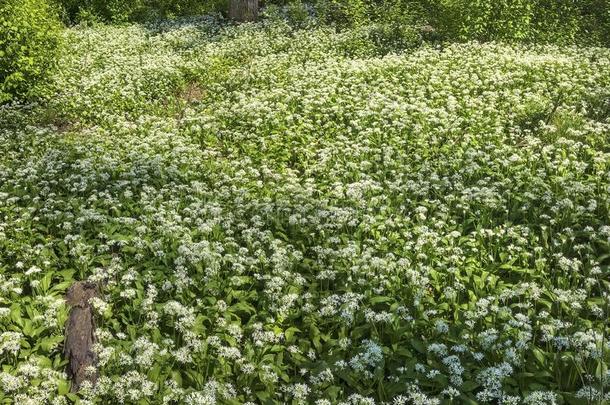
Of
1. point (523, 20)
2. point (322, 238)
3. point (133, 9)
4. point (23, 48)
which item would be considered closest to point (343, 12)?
point (523, 20)

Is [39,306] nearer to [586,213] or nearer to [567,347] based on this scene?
[567,347]

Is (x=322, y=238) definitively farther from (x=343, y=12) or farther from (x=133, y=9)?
(x=133, y=9)

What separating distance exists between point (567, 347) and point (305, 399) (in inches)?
88.6

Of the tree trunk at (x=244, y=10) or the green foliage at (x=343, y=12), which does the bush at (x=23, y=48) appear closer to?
the tree trunk at (x=244, y=10)

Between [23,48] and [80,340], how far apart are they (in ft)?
29.8

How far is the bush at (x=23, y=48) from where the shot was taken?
1138 cm

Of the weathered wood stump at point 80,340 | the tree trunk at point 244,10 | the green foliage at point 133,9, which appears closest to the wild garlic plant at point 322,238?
the weathered wood stump at point 80,340

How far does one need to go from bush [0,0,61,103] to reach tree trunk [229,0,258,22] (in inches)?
341

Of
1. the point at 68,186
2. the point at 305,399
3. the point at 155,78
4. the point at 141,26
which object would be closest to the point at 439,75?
the point at 155,78

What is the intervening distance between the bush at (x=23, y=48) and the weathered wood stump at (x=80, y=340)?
7.94 meters

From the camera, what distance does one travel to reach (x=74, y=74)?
13.9 m

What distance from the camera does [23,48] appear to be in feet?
37.7

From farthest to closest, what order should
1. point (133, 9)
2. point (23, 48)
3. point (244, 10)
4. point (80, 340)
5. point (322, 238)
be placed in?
point (133, 9), point (244, 10), point (23, 48), point (322, 238), point (80, 340)

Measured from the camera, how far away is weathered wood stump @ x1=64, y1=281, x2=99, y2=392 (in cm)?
444
